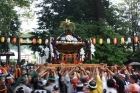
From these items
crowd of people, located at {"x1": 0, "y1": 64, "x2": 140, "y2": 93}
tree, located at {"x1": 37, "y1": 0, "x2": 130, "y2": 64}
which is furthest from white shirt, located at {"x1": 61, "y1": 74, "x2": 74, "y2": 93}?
tree, located at {"x1": 37, "y1": 0, "x2": 130, "y2": 64}

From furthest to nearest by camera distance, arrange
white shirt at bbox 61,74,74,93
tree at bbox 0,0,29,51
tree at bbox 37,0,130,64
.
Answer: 1. tree at bbox 0,0,29,51
2. tree at bbox 37,0,130,64
3. white shirt at bbox 61,74,74,93

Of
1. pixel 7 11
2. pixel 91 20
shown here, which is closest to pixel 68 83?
pixel 7 11

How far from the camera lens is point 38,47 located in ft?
95.1

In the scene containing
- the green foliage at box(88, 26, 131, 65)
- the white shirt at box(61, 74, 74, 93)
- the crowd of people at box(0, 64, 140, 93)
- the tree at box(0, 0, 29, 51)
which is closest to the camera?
the crowd of people at box(0, 64, 140, 93)

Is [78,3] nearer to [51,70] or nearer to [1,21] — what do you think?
[1,21]

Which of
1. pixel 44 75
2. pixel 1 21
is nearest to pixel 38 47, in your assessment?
pixel 1 21

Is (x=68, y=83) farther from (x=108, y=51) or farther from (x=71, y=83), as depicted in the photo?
(x=108, y=51)

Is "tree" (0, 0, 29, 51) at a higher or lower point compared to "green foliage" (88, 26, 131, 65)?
higher

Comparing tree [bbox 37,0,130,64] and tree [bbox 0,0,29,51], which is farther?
tree [bbox 0,0,29,51]

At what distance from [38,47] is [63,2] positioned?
5.35 m

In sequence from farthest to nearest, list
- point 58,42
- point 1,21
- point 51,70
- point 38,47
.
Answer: point 38,47
point 1,21
point 58,42
point 51,70

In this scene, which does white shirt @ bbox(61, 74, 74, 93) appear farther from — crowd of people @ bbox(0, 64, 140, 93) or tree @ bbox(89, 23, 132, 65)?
tree @ bbox(89, 23, 132, 65)

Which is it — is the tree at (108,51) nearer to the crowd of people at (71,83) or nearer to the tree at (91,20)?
the tree at (91,20)

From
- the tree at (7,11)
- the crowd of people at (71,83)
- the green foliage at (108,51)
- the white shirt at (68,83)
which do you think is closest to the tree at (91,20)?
the green foliage at (108,51)
